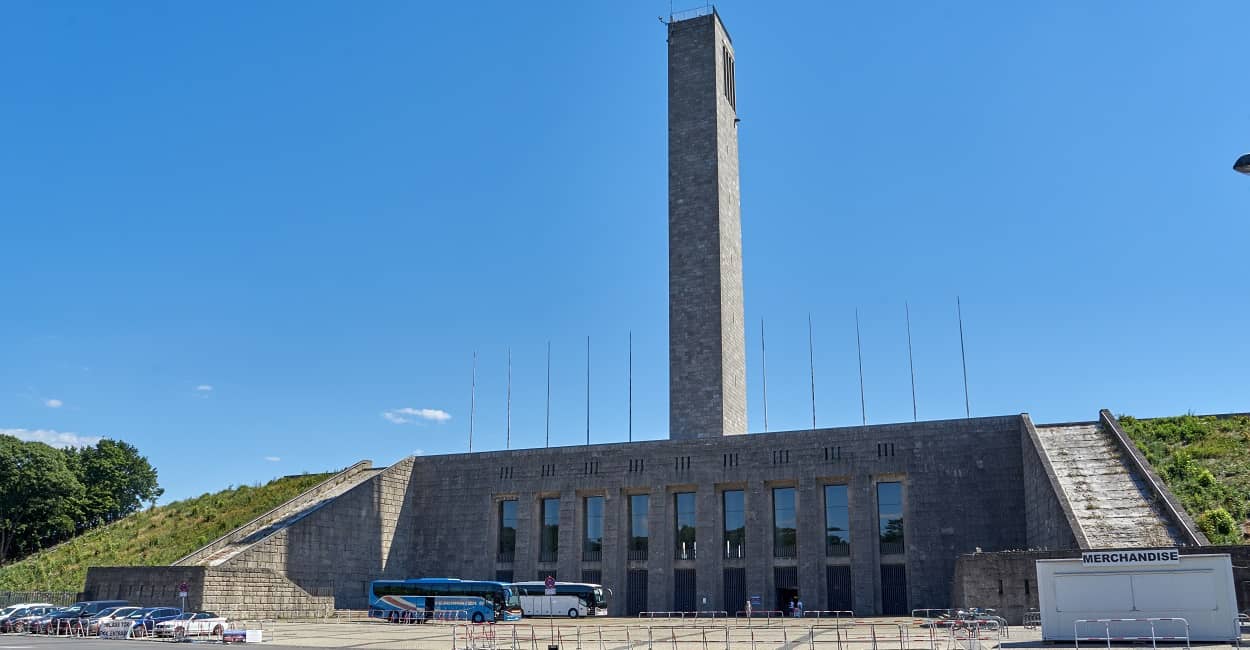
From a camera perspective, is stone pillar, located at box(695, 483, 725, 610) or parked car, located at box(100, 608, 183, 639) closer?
parked car, located at box(100, 608, 183, 639)

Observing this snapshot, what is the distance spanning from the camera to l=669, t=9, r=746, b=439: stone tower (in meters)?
61.3

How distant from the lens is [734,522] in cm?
5284

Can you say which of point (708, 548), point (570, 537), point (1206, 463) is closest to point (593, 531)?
point (570, 537)

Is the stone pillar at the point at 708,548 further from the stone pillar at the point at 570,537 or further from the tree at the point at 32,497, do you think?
the tree at the point at 32,497

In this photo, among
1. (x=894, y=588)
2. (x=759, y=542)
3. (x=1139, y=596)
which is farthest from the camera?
(x=759, y=542)

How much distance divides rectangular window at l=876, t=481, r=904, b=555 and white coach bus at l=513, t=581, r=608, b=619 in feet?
49.6

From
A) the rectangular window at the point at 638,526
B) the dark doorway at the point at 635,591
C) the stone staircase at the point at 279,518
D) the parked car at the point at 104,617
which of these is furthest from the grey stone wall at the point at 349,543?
the dark doorway at the point at 635,591

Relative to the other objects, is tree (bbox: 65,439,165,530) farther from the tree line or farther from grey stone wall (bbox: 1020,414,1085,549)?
grey stone wall (bbox: 1020,414,1085,549)

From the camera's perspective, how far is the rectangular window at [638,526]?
5438cm

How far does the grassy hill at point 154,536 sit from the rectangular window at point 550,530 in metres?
17.6

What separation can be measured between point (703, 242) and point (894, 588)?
1005 inches

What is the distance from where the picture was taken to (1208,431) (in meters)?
43.4

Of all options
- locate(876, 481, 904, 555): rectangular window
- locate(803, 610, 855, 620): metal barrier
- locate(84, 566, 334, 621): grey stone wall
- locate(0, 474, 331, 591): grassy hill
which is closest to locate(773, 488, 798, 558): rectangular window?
locate(803, 610, 855, 620): metal barrier

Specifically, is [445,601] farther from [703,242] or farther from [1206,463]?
[1206,463]
